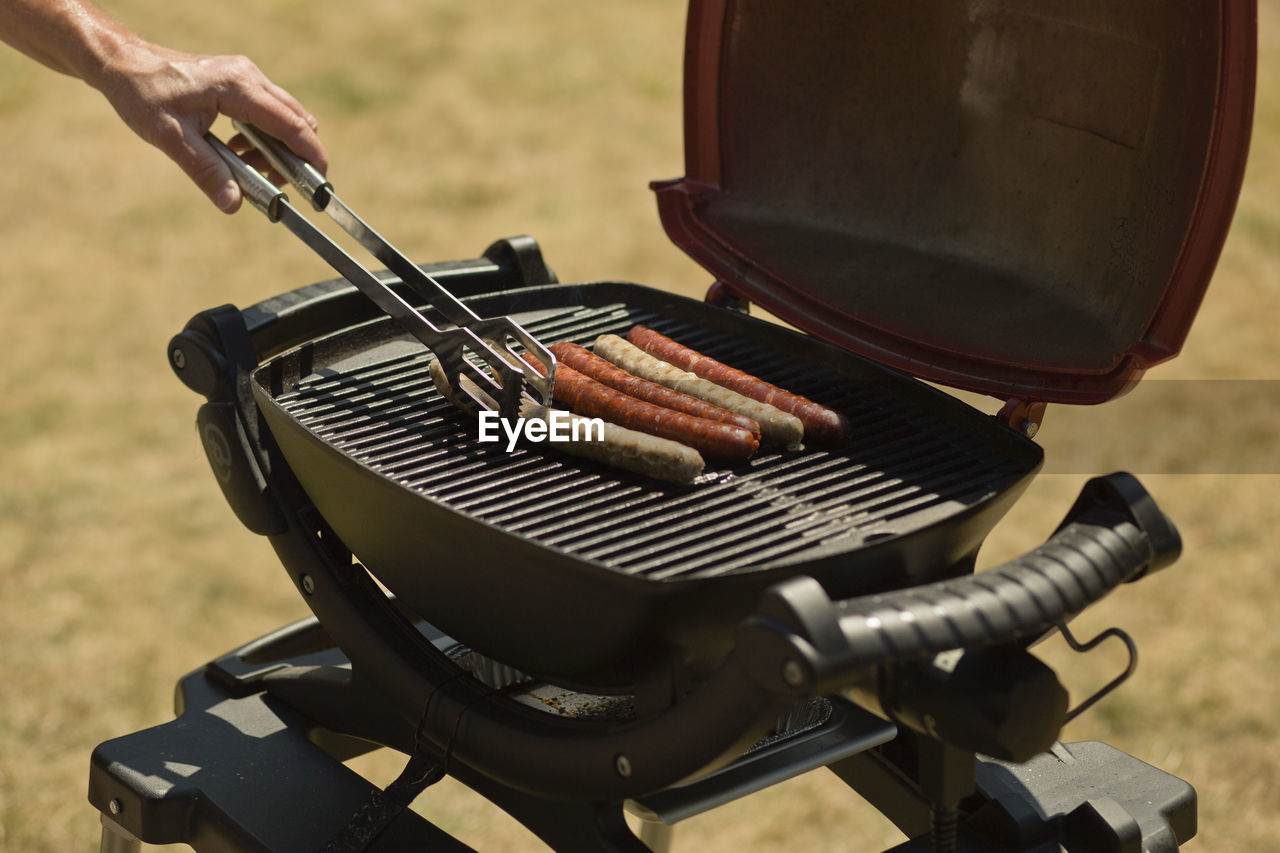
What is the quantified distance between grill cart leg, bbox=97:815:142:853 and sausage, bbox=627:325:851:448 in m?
1.02

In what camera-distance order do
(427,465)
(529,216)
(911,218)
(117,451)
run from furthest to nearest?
1. (529,216)
2. (117,451)
3. (911,218)
4. (427,465)

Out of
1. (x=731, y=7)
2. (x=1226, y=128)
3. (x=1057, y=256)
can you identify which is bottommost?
(x=1057, y=256)

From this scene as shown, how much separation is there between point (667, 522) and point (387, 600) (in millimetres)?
437

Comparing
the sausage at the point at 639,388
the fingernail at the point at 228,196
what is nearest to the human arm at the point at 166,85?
the fingernail at the point at 228,196

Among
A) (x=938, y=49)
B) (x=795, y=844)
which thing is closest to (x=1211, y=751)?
(x=795, y=844)

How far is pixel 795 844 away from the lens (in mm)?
3162

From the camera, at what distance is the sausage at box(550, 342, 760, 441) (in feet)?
5.76

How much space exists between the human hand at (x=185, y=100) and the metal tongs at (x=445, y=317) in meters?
0.03

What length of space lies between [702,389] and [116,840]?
3.50 ft

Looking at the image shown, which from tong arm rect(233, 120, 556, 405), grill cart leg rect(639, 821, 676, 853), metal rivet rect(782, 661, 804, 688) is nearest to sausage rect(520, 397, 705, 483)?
tong arm rect(233, 120, 556, 405)

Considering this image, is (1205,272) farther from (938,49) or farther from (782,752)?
(782,752)

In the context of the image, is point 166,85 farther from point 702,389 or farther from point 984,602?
point 984,602

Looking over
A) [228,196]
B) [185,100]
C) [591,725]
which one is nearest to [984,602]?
[591,725]

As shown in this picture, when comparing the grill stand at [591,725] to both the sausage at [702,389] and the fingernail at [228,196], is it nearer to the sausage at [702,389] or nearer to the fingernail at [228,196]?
the fingernail at [228,196]
